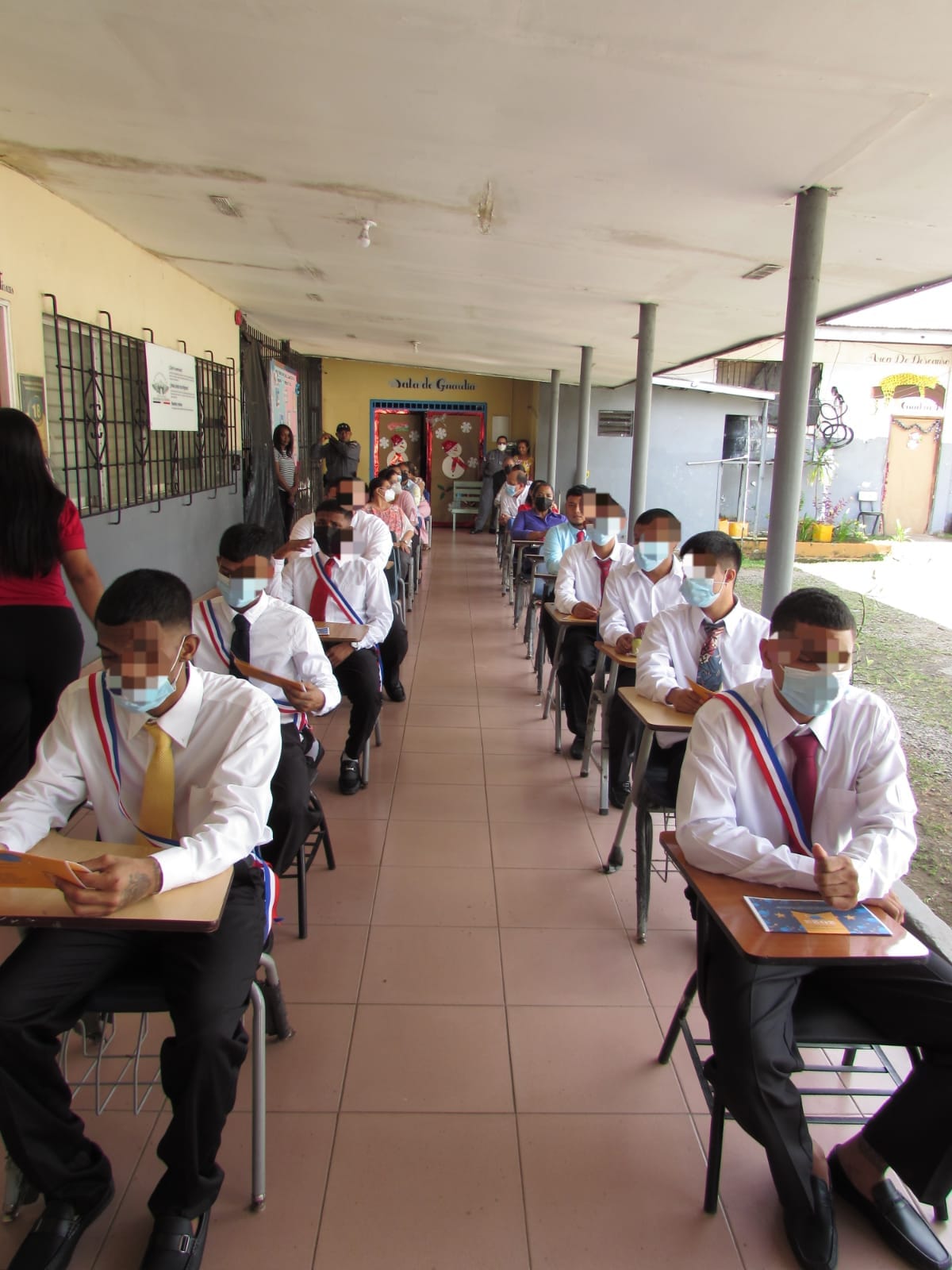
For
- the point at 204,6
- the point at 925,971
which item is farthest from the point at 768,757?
the point at 204,6

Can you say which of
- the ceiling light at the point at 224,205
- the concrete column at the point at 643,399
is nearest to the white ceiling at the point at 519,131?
the ceiling light at the point at 224,205

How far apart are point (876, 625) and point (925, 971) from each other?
20.2 feet

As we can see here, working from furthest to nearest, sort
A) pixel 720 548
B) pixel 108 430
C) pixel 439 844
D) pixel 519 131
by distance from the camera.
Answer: pixel 108 430, pixel 439 844, pixel 519 131, pixel 720 548

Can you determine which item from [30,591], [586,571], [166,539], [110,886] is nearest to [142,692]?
[110,886]

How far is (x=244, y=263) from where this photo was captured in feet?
21.9

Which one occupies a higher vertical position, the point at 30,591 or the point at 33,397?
the point at 33,397

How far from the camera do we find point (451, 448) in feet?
53.3

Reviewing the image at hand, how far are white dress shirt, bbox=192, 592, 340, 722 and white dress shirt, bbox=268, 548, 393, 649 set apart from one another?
3.92 feet

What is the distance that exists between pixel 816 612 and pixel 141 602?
1.38 meters

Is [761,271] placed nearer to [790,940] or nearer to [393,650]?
[393,650]

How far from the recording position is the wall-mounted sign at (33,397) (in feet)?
14.5

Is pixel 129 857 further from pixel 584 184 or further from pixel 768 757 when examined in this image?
pixel 584 184

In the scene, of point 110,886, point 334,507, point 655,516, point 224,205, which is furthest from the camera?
point 224,205

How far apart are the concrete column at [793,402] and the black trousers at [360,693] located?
5.67 feet
